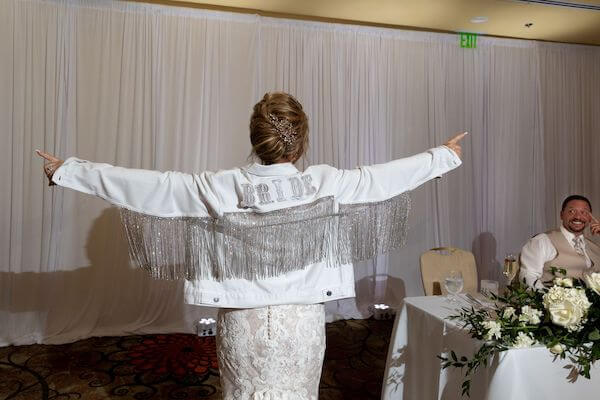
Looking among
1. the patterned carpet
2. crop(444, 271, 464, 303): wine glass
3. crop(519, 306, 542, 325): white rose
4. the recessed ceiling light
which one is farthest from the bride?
the recessed ceiling light

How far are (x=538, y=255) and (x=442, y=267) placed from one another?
0.57 meters

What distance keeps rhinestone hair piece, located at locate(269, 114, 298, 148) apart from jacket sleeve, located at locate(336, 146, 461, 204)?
0.64 feet

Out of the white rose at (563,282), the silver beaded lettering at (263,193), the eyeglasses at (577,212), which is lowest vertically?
the white rose at (563,282)

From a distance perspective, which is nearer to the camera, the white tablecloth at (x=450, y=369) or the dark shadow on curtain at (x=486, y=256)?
the white tablecloth at (x=450, y=369)

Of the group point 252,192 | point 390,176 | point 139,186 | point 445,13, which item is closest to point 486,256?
point 445,13

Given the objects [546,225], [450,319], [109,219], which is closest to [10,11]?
[109,219]

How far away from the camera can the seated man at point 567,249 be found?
3197mm

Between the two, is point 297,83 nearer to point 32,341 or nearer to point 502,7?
point 502,7

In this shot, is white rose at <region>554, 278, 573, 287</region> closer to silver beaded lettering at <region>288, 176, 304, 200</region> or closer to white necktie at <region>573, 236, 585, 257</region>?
silver beaded lettering at <region>288, 176, 304, 200</region>

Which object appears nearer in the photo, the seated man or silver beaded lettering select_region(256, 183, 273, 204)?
silver beaded lettering select_region(256, 183, 273, 204)

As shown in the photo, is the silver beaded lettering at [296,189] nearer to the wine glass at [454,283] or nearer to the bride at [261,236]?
the bride at [261,236]

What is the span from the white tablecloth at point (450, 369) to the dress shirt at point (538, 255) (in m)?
0.91

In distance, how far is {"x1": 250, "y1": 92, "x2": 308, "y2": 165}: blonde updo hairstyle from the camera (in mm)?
1649

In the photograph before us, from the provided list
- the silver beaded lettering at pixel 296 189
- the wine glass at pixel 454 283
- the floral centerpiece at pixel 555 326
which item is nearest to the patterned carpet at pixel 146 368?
the wine glass at pixel 454 283
